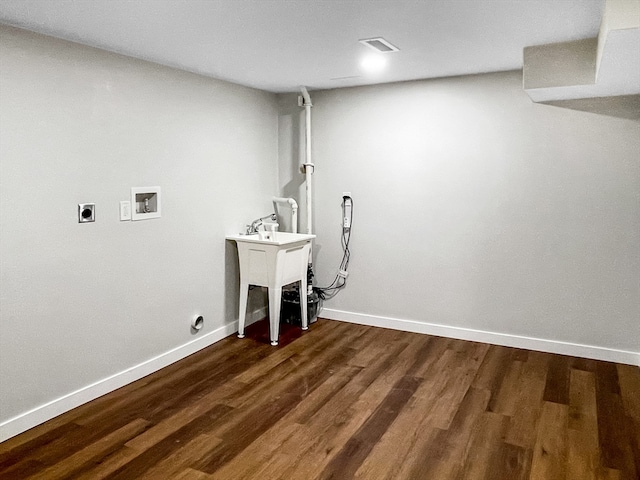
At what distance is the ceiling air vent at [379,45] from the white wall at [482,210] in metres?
1.13

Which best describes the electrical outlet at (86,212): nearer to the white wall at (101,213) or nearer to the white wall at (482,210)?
the white wall at (101,213)

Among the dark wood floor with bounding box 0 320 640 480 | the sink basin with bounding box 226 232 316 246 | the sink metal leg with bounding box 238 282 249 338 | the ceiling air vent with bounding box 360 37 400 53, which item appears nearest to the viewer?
the dark wood floor with bounding box 0 320 640 480

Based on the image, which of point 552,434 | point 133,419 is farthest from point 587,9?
point 133,419

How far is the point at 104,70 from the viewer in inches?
116

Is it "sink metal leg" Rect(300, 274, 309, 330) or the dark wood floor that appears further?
"sink metal leg" Rect(300, 274, 309, 330)

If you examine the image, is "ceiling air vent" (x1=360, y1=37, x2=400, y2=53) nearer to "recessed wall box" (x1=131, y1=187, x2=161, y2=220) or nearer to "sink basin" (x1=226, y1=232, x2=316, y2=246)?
"sink basin" (x1=226, y1=232, x2=316, y2=246)

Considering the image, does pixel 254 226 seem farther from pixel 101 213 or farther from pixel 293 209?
pixel 101 213

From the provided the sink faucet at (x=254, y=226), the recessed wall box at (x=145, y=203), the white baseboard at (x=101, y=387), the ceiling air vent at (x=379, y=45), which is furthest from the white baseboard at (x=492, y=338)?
the ceiling air vent at (x=379, y=45)

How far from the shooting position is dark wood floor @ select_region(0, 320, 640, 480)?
2.32m

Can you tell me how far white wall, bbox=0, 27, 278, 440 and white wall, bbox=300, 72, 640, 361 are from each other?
1.09 meters

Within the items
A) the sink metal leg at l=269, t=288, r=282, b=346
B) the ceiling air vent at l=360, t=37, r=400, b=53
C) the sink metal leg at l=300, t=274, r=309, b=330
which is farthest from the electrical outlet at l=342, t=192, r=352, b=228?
the ceiling air vent at l=360, t=37, r=400, b=53

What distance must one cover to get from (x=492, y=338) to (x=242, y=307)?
2062 mm

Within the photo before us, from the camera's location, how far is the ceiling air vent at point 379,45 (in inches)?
108

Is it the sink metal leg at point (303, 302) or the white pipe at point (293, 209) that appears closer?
the sink metal leg at point (303, 302)
